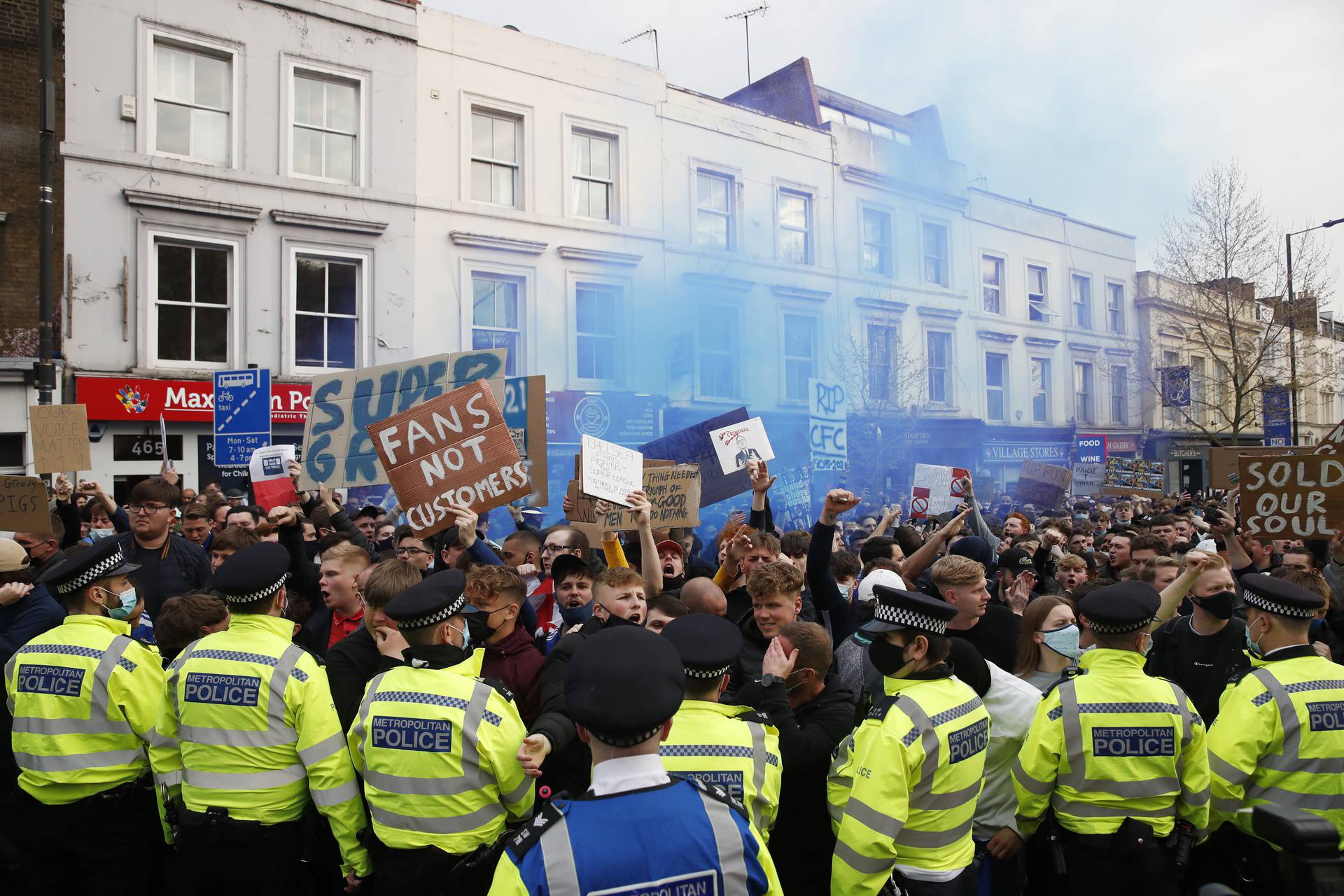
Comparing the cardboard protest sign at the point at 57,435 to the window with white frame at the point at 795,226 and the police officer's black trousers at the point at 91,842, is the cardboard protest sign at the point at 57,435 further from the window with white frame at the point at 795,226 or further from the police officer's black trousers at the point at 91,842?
the window with white frame at the point at 795,226

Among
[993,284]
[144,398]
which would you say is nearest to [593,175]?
[144,398]

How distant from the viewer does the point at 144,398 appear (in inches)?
542

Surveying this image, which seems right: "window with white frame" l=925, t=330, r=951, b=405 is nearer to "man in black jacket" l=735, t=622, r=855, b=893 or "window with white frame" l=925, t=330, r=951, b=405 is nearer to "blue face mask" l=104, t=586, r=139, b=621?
"man in black jacket" l=735, t=622, r=855, b=893

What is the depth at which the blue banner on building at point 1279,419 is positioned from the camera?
71.5 ft

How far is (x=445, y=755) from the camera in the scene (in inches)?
116

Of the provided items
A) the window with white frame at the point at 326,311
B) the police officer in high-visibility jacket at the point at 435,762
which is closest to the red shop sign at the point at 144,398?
the window with white frame at the point at 326,311

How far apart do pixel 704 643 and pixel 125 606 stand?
10.5 feet

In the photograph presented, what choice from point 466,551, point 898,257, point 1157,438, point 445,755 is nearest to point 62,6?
point 466,551

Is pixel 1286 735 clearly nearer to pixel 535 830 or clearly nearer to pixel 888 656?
pixel 888 656

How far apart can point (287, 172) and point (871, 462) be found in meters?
13.6

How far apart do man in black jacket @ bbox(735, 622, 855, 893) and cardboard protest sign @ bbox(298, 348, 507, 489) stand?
4656 millimetres

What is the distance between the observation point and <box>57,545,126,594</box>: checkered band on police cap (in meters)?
3.74

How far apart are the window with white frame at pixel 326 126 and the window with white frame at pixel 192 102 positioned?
1044mm

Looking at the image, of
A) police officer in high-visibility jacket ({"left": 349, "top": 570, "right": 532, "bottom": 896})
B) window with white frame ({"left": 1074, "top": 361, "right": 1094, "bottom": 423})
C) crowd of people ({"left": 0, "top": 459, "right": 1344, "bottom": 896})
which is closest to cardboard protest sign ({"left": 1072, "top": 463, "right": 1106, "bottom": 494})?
window with white frame ({"left": 1074, "top": 361, "right": 1094, "bottom": 423})
